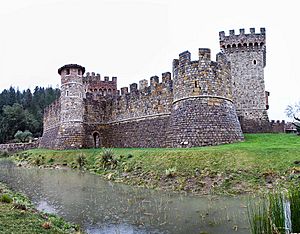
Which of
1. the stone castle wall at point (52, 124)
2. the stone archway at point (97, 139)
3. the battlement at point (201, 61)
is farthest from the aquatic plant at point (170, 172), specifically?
the stone castle wall at point (52, 124)

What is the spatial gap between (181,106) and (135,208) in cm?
1485

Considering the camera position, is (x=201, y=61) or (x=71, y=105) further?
(x=71, y=105)

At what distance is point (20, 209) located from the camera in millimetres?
12031

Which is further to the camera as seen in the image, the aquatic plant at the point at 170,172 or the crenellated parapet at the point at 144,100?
the crenellated parapet at the point at 144,100

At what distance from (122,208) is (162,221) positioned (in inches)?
112

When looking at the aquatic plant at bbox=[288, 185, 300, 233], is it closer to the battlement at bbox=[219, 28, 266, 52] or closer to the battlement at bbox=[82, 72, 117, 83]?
the battlement at bbox=[219, 28, 266, 52]

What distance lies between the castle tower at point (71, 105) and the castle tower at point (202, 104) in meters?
14.8

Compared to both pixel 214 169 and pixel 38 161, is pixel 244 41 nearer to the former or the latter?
pixel 214 169

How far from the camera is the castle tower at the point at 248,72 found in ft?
121

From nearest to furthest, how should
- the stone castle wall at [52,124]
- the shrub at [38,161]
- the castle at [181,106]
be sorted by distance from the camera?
the castle at [181,106], the shrub at [38,161], the stone castle wall at [52,124]

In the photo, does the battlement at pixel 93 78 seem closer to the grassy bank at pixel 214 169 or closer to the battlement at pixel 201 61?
the battlement at pixel 201 61

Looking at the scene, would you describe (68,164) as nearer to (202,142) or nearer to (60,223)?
(202,142)

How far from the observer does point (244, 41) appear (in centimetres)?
3716

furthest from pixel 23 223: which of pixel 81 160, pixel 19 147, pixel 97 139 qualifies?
pixel 19 147
